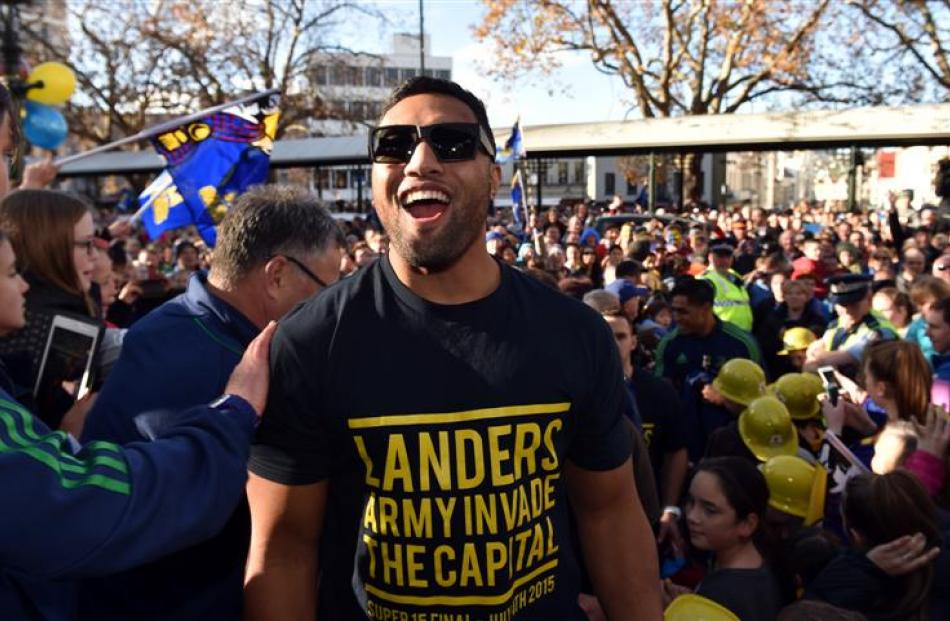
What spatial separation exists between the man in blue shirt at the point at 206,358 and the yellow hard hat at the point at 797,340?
17.4ft

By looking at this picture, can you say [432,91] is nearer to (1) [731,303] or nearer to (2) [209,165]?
(2) [209,165]

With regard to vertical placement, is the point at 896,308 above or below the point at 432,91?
below

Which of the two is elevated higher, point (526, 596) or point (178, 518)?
point (178, 518)

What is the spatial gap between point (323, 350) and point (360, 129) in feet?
109

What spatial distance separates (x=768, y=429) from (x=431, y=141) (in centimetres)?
292

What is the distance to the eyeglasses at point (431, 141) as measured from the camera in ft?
6.40

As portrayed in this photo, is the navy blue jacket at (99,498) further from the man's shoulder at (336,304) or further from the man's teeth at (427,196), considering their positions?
the man's teeth at (427,196)

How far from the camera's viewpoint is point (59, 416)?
2.82 meters

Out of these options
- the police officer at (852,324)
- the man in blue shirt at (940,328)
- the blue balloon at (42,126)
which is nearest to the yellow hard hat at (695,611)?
the man in blue shirt at (940,328)

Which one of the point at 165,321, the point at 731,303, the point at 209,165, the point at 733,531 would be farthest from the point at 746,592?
the point at 209,165

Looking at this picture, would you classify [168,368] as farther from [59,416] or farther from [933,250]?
[933,250]

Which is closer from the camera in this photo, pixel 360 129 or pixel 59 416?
pixel 59 416

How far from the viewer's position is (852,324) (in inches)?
242

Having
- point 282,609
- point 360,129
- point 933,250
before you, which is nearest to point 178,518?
point 282,609
